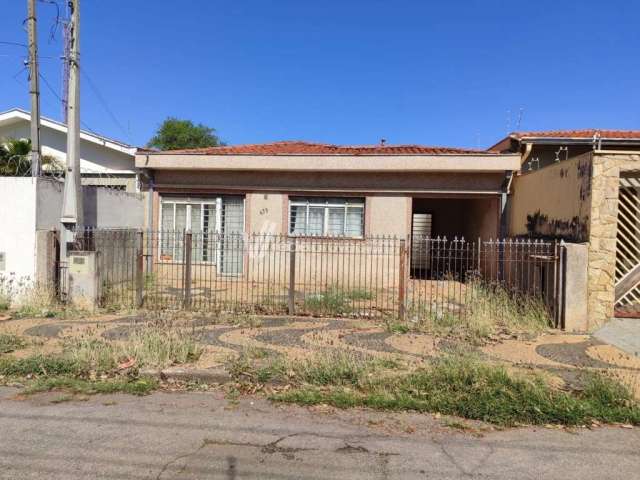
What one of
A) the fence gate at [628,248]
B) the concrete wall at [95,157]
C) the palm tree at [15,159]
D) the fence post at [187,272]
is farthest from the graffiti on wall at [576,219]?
the palm tree at [15,159]

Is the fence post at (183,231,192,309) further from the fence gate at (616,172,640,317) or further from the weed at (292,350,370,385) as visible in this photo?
the fence gate at (616,172,640,317)

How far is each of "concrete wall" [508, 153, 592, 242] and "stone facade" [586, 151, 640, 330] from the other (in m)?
0.14

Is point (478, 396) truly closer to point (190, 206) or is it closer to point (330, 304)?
point (330, 304)

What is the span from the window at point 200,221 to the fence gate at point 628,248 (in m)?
9.38

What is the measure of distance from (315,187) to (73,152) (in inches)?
241

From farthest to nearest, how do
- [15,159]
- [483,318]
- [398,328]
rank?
[15,159], [483,318], [398,328]

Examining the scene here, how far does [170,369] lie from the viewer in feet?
18.7

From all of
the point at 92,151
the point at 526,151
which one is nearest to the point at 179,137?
the point at 92,151

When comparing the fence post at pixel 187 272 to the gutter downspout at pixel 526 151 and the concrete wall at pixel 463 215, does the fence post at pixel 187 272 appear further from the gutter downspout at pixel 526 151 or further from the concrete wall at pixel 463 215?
the gutter downspout at pixel 526 151

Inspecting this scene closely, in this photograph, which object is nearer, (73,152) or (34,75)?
(73,152)

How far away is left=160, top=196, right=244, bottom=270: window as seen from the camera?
13.9m

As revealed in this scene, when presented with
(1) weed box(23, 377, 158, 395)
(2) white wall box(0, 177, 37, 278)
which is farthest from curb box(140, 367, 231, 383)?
(2) white wall box(0, 177, 37, 278)

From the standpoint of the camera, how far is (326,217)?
44.3ft

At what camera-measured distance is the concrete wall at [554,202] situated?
8.43 m
